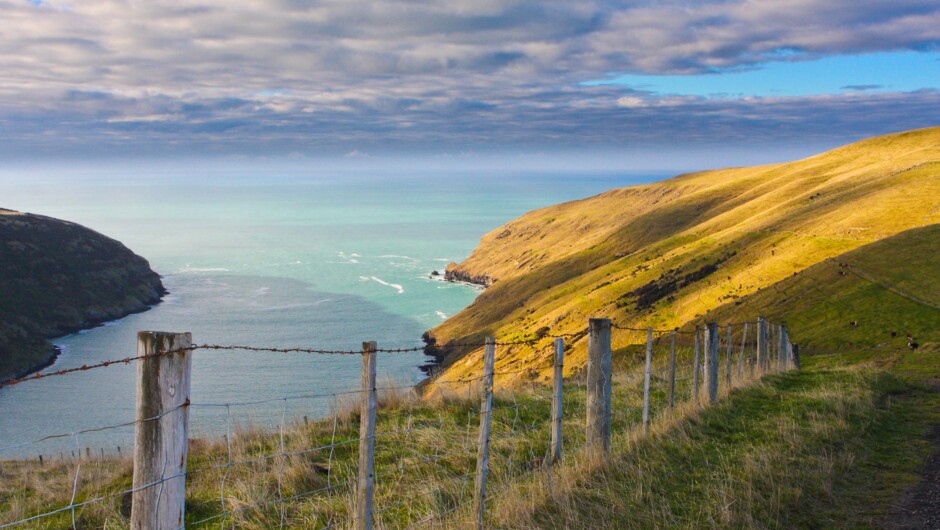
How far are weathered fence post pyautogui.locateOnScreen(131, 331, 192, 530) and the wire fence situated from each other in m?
0.01

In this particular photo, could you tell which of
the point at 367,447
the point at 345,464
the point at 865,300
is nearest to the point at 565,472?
the point at 367,447

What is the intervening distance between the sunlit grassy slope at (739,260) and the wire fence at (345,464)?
26575 millimetres

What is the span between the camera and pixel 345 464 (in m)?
10.6

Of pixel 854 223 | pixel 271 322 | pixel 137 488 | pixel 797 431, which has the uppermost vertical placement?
pixel 854 223

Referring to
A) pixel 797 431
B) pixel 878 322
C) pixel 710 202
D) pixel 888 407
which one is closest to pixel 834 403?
pixel 888 407

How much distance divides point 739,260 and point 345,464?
68.4m

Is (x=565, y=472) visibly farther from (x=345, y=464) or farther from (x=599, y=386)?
(x=345, y=464)

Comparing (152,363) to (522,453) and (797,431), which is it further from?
(797,431)

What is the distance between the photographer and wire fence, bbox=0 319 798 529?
16.3ft

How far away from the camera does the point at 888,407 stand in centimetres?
1423

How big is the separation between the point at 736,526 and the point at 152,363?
5902 millimetres

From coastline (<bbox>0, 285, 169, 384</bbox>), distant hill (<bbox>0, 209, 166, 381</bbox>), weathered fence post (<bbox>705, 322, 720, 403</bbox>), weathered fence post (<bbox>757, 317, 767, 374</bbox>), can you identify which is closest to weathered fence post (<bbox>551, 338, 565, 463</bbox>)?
weathered fence post (<bbox>705, 322, 720, 403</bbox>)

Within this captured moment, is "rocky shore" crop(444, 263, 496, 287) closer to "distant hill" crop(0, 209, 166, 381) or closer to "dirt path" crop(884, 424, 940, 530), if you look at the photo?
"distant hill" crop(0, 209, 166, 381)

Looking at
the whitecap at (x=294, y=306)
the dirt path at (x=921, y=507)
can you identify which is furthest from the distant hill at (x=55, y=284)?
the dirt path at (x=921, y=507)
